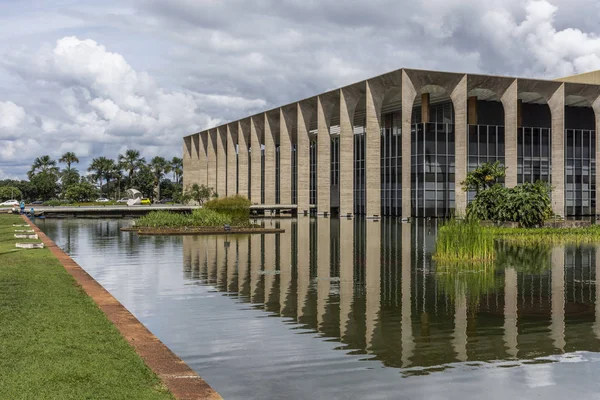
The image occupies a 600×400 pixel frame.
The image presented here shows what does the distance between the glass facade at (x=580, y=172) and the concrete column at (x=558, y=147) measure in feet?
17.8

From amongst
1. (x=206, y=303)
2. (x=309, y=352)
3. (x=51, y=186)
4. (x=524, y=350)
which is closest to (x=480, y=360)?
(x=524, y=350)

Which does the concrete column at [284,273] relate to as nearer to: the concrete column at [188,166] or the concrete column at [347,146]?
the concrete column at [347,146]

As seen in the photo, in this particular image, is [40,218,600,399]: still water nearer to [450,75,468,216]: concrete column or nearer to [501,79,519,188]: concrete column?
[450,75,468,216]: concrete column

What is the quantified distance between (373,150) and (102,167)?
333ft

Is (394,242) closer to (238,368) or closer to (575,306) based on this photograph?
(575,306)

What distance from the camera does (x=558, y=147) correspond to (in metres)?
60.9

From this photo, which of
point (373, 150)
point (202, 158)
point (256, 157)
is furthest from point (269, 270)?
point (202, 158)

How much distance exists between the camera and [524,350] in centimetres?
912

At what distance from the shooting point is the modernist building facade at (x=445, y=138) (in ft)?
185

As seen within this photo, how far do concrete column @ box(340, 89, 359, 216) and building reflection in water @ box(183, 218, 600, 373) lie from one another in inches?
1487

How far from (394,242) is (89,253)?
1371cm

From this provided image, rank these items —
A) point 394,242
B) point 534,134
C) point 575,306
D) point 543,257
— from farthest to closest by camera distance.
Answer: point 534,134 → point 394,242 → point 543,257 → point 575,306

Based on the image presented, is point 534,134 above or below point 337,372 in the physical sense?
above

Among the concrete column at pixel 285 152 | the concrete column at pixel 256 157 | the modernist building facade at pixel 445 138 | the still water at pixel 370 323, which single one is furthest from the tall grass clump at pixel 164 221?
the concrete column at pixel 256 157
